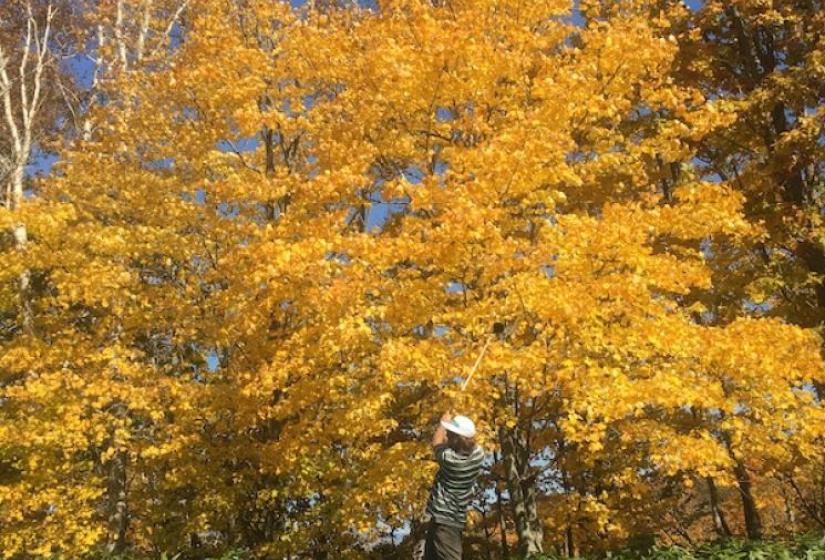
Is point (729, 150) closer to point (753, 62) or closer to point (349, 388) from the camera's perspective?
point (753, 62)

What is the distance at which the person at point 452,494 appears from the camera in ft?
16.9

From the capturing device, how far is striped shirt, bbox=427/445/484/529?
17.0 feet

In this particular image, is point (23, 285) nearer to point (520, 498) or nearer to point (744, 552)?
point (520, 498)

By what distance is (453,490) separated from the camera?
5.23 m

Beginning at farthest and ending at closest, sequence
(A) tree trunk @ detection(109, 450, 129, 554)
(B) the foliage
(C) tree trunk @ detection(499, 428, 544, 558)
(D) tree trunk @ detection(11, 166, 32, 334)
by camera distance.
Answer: (D) tree trunk @ detection(11, 166, 32, 334)
(A) tree trunk @ detection(109, 450, 129, 554)
(C) tree trunk @ detection(499, 428, 544, 558)
(B) the foliage

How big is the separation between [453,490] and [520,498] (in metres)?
4.53

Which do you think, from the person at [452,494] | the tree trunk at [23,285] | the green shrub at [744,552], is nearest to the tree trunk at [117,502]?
the tree trunk at [23,285]

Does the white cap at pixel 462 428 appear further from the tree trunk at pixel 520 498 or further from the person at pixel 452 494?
the tree trunk at pixel 520 498

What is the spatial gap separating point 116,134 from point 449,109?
6604 millimetres

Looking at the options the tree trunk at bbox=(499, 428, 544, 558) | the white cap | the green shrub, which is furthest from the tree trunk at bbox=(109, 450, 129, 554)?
the white cap

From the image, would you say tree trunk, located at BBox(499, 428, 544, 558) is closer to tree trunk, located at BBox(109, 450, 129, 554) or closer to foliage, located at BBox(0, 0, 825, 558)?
foliage, located at BBox(0, 0, 825, 558)

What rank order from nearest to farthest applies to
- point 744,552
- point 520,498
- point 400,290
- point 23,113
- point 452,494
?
point 452,494
point 744,552
point 400,290
point 520,498
point 23,113

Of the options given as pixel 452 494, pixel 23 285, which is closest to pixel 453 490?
pixel 452 494

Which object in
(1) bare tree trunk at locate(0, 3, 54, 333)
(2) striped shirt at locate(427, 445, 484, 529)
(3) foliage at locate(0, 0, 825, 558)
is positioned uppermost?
(1) bare tree trunk at locate(0, 3, 54, 333)
